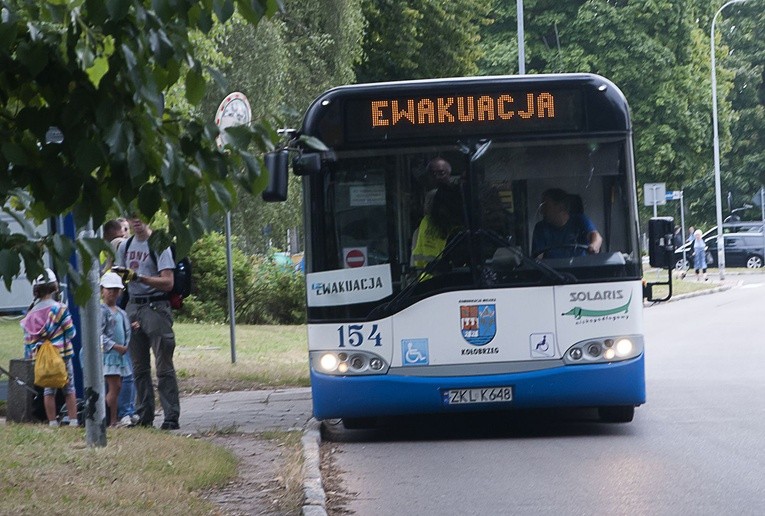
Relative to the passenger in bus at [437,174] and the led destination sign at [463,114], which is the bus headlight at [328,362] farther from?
the led destination sign at [463,114]

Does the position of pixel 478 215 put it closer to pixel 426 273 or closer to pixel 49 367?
pixel 426 273

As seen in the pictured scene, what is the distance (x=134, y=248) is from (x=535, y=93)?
3484 mm

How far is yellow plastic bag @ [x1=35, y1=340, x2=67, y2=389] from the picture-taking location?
11867 millimetres

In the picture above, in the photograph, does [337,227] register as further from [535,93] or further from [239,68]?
[239,68]

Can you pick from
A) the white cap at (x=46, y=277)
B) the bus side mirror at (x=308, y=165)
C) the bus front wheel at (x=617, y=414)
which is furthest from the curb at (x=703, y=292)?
the white cap at (x=46, y=277)

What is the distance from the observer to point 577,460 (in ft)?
33.5

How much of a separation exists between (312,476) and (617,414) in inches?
144

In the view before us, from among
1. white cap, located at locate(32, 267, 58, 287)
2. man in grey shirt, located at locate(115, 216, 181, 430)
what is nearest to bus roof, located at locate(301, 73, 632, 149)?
man in grey shirt, located at locate(115, 216, 181, 430)

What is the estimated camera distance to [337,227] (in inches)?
445

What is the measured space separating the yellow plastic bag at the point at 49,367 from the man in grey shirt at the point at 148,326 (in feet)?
1.98

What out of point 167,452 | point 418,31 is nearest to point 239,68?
point 418,31

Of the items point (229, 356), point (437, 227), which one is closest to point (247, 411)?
point (437, 227)

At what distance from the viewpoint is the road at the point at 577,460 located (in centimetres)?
848

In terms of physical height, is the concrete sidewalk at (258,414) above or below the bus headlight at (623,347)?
below
